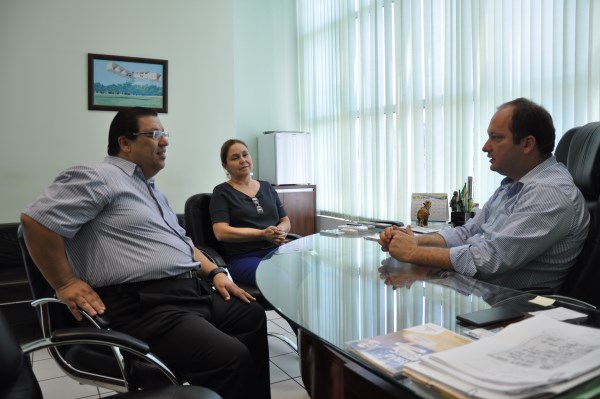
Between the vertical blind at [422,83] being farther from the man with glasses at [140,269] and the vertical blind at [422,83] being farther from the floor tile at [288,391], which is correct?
the man with glasses at [140,269]

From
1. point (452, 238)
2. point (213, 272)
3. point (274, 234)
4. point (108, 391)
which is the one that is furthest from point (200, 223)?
point (452, 238)

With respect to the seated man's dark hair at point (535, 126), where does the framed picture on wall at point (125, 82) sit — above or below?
above

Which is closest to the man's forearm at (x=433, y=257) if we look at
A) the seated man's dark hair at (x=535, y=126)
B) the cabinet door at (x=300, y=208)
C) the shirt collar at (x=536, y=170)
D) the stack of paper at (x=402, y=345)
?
the shirt collar at (x=536, y=170)

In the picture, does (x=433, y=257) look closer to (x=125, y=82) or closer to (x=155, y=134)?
(x=155, y=134)

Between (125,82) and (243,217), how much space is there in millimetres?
2178

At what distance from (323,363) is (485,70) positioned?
2718mm

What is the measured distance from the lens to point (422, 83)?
3932mm

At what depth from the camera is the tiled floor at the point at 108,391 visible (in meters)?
2.41

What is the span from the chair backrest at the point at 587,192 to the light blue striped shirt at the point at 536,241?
43mm

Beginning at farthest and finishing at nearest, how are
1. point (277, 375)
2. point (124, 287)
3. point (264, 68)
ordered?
point (264, 68)
point (277, 375)
point (124, 287)

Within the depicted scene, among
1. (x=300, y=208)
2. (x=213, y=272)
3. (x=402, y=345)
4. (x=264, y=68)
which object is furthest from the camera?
(x=264, y=68)

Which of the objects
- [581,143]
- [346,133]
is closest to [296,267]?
[581,143]

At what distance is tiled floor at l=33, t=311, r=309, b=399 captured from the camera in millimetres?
2408

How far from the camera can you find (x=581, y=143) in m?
1.89
